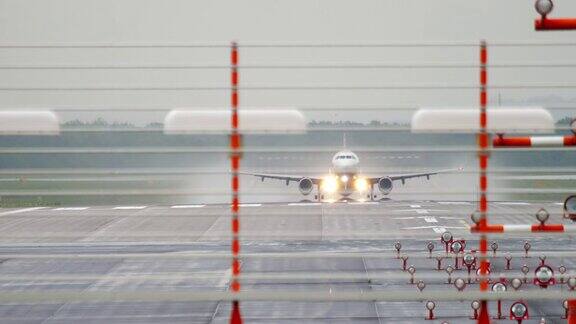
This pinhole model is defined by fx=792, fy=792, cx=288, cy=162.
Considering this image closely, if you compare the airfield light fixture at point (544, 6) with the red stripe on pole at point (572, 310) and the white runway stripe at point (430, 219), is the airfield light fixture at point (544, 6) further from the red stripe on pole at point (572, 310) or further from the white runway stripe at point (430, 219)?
the white runway stripe at point (430, 219)

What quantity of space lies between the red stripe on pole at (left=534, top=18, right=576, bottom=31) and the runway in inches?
45.1

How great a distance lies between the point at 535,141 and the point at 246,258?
2380 mm

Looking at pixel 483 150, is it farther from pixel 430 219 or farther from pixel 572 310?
pixel 430 219

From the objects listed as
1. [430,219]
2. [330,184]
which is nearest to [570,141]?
[430,219]

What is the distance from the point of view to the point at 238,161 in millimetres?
4945

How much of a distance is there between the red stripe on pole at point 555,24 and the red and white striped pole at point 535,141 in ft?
2.25

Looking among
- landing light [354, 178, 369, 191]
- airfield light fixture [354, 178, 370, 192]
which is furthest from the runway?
airfield light fixture [354, 178, 370, 192]

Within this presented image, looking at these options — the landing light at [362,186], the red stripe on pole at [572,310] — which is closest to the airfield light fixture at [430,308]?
the red stripe on pole at [572,310]

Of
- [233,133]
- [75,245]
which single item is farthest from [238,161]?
[75,245]

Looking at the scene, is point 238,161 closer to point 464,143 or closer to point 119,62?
point 119,62

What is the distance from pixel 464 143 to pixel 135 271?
742 inches

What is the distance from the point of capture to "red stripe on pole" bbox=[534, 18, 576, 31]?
189 inches

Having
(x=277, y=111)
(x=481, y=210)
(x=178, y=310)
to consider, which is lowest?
(x=178, y=310)

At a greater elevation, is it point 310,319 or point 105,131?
point 105,131
